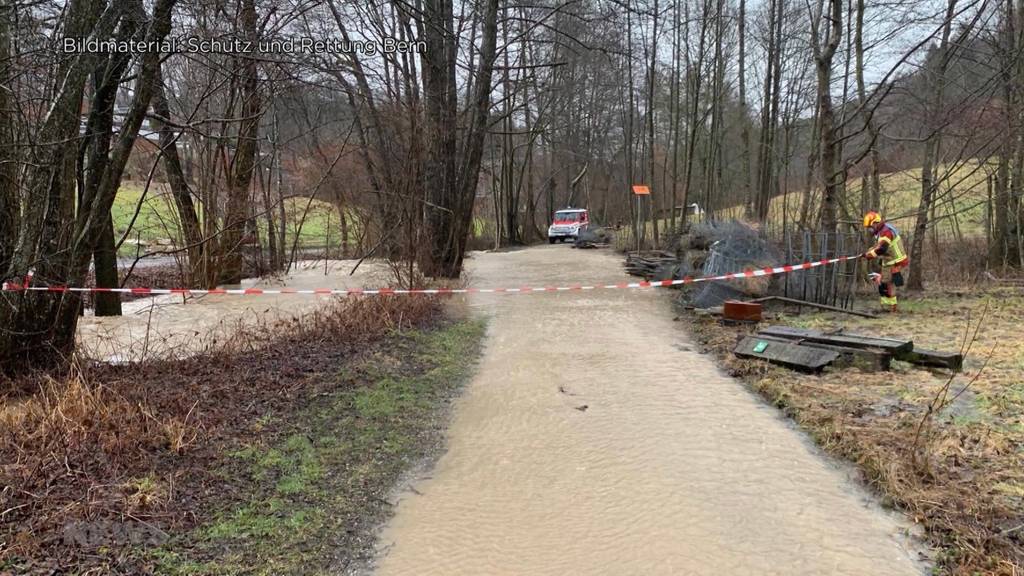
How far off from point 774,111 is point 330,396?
846 inches

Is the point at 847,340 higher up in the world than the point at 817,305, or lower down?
lower down

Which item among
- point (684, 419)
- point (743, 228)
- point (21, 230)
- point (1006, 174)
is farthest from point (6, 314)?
point (1006, 174)

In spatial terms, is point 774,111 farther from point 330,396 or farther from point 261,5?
point 330,396

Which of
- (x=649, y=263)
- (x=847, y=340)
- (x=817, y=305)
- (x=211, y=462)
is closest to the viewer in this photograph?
(x=211, y=462)

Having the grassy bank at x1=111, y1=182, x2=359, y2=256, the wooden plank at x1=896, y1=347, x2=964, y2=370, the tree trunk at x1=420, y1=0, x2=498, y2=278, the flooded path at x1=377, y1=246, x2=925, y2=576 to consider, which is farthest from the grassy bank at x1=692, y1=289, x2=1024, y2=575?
the grassy bank at x1=111, y1=182, x2=359, y2=256

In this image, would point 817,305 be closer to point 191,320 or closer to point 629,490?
point 629,490

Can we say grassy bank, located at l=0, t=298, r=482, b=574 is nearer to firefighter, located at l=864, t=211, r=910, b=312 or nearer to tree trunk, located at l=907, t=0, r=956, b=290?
firefighter, located at l=864, t=211, r=910, b=312

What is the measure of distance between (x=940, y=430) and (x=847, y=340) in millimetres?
2742

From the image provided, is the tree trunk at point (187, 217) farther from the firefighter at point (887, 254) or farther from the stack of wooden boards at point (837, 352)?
the firefighter at point (887, 254)

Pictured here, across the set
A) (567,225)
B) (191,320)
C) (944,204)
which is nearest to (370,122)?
(191,320)

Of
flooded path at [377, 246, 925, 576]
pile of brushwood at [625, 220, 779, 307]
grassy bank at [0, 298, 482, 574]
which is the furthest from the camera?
pile of brushwood at [625, 220, 779, 307]

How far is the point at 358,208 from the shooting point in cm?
1806

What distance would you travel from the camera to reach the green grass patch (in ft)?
12.1

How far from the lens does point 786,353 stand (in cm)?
818
